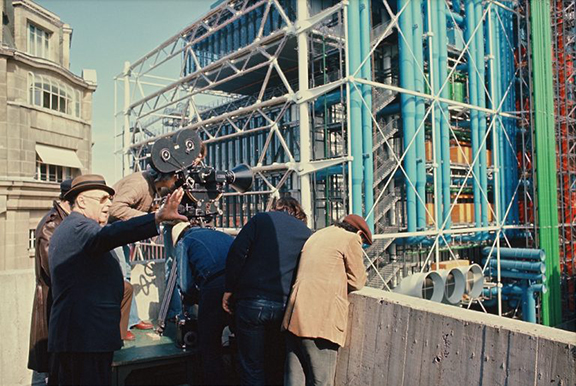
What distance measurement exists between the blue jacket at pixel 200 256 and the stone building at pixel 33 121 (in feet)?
55.4

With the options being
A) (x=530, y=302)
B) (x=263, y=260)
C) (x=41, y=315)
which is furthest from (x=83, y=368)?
(x=530, y=302)

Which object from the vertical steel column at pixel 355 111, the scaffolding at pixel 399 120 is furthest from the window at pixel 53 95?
the vertical steel column at pixel 355 111

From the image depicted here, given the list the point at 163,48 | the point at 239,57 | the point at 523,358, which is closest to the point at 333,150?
the point at 239,57

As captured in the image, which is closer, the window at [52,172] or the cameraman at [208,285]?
the cameraman at [208,285]

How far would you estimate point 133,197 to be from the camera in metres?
4.39

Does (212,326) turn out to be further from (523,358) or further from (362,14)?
(362,14)

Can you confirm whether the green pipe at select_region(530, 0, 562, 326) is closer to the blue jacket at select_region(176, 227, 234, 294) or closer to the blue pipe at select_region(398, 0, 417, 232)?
the blue pipe at select_region(398, 0, 417, 232)

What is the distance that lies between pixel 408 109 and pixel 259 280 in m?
10.8

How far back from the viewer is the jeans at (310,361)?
3213 millimetres

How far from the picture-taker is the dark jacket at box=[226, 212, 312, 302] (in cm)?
Result: 339

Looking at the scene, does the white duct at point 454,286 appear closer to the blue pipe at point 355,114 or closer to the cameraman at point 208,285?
the blue pipe at point 355,114

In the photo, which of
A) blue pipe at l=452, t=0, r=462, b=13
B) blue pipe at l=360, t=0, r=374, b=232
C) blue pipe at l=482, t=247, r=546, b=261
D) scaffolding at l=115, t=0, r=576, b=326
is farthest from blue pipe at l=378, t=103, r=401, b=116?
blue pipe at l=482, t=247, r=546, b=261

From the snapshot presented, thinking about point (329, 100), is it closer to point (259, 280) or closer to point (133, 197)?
point (133, 197)

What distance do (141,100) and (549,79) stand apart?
16.9 m
